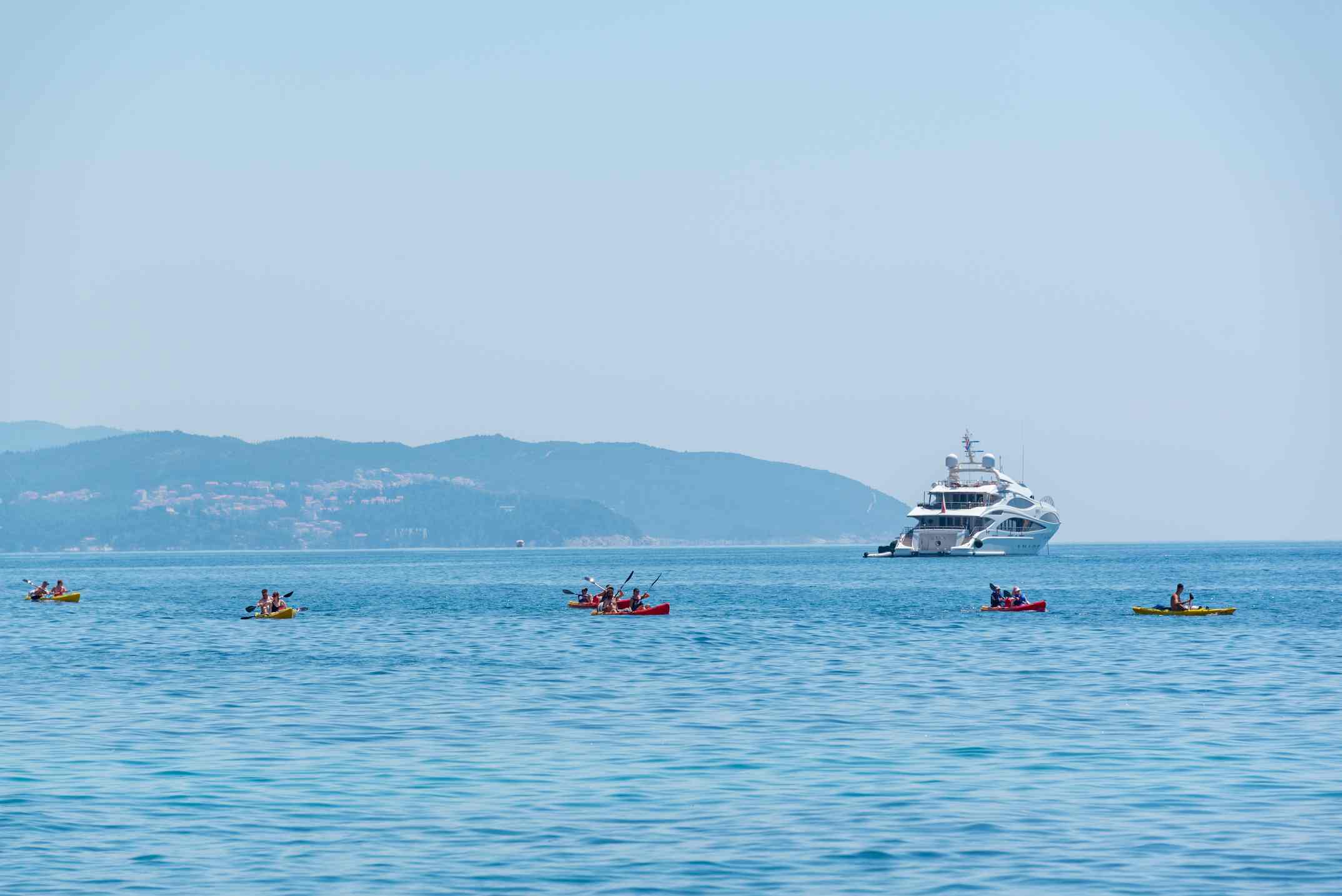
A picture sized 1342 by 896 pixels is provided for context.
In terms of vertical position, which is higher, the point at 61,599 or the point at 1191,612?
the point at 1191,612

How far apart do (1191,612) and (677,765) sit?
2278 inches

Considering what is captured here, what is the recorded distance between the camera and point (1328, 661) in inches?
2170

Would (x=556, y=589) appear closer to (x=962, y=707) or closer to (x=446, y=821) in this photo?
(x=962, y=707)

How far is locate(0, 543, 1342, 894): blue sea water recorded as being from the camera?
23.6 m

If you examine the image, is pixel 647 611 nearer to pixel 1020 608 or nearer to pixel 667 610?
pixel 667 610

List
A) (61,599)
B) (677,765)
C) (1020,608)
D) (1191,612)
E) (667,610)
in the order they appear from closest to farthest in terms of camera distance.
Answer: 1. (677,765)
2. (1191,612)
3. (667,610)
4. (1020,608)
5. (61,599)

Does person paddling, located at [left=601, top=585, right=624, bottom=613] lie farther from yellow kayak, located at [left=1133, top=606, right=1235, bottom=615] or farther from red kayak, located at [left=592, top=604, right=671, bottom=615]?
yellow kayak, located at [left=1133, top=606, right=1235, bottom=615]

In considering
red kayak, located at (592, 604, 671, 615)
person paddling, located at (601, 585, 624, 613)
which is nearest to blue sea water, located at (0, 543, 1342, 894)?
red kayak, located at (592, 604, 671, 615)

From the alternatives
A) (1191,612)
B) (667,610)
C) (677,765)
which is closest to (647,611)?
(667,610)

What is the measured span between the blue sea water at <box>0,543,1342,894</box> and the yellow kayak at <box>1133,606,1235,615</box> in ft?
46.8

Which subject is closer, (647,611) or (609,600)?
(647,611)

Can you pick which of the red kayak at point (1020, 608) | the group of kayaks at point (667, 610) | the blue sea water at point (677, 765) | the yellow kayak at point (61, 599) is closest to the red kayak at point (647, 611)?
the group of kayaks at point (667, 610)

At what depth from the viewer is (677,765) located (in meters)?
32.5

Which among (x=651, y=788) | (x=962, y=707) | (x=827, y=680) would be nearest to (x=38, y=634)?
(x=827, y=680)
